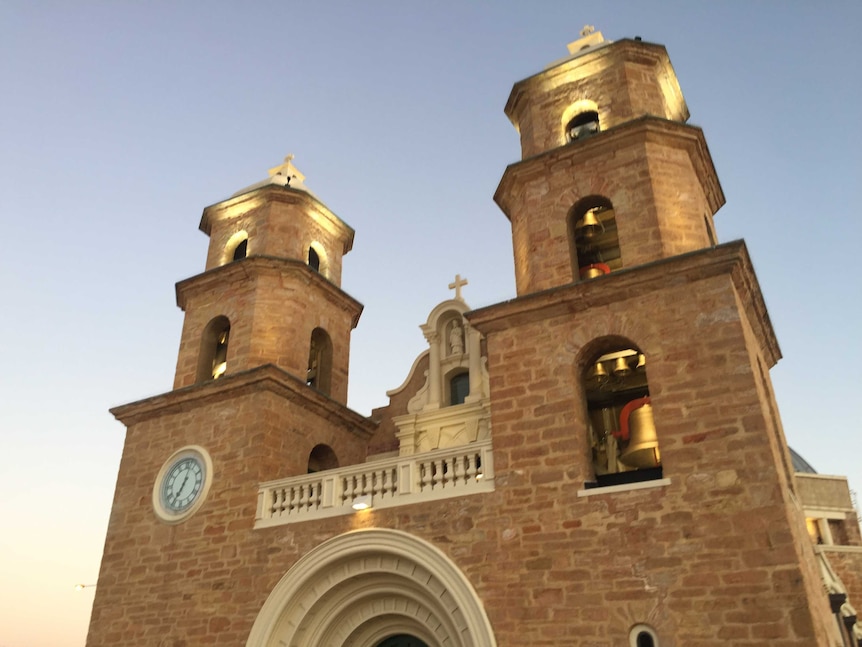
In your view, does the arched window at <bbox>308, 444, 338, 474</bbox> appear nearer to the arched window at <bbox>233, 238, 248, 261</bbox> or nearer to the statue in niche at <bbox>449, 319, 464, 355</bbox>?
the statue in niche at <bbox>449, 319, 464, 355</bbox>

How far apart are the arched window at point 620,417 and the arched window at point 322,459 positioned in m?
5.13

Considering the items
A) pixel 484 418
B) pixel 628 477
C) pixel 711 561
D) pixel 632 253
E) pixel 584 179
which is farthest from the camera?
pixel 484 418

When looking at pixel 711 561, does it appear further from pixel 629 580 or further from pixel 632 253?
pixel 632 253

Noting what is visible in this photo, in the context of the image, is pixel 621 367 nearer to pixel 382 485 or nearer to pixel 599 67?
pixel 382 485

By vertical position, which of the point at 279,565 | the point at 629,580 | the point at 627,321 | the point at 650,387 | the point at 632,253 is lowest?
the point at 629,580

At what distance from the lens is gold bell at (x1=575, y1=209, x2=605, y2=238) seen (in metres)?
11.2

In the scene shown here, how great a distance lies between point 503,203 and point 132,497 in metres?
7.97

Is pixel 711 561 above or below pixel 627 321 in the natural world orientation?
below

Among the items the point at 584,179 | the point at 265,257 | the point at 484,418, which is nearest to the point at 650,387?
the point at 584,179

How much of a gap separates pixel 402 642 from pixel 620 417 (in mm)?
4438

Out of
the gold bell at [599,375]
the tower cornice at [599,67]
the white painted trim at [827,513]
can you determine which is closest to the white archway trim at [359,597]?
the gold bell at [599,375]

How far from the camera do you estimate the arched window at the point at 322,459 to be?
1392cm

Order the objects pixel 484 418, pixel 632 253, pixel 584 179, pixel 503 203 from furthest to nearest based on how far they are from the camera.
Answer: pixel 484 418
pixel 503 203
pixel 584 179
pixel 632 253

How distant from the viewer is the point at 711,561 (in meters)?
7.96
